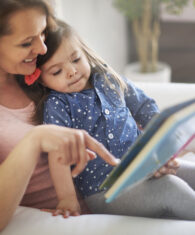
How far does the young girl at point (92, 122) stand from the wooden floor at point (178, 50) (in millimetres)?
2296

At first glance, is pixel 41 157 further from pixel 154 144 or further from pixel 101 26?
pixel 101 26

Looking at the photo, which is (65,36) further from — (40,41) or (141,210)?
(141,210)

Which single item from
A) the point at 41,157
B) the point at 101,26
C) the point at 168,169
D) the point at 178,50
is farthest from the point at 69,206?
the point at 178,50

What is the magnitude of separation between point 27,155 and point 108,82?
0.50 m

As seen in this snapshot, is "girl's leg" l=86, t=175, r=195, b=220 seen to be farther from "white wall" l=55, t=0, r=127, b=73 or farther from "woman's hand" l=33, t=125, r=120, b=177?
"white wall" l=55, t=0, r=127, b=73

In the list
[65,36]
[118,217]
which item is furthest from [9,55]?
[118,217]

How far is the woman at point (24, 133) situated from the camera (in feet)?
2.68

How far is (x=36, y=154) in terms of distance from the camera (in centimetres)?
85

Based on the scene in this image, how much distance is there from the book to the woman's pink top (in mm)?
403

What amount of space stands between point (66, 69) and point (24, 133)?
23cm

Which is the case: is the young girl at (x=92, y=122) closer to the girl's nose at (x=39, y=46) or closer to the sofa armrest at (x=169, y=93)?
the girl's nose at (x=39, y=46)

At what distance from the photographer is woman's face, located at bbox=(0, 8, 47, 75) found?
39.6 inches

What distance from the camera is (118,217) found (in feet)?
3.24

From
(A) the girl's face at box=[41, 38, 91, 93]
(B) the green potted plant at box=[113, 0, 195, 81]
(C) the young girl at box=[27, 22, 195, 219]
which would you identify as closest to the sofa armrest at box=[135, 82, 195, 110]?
(C) the young girl at box=[27, 22, 195, 219]
